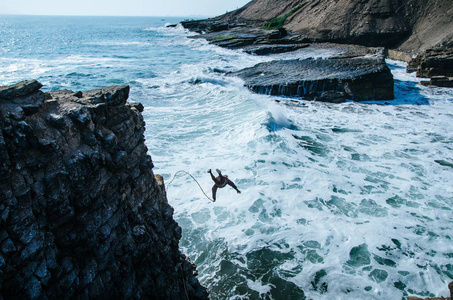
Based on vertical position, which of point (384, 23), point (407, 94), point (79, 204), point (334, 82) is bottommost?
point (407, 94)

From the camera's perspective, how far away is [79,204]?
4348 mm

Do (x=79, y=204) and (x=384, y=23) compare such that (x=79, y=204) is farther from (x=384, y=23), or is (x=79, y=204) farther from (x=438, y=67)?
(x=384, y=23)

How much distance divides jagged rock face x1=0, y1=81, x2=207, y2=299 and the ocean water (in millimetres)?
2783

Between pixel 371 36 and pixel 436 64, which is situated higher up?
pixel 371 36

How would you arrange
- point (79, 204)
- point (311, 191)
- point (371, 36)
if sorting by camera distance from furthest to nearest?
point (371, 36) → point (311, 191) → point (79, 204)

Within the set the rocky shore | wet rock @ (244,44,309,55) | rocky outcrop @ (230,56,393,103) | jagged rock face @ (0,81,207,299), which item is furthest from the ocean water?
wet rock @ (244,44,309,55)

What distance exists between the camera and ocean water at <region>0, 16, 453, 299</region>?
751 cm

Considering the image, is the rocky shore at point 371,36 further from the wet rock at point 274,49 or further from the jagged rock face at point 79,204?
the jagged rock face at point 79,204

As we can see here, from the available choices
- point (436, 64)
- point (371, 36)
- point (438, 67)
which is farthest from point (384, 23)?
point (438, 67)

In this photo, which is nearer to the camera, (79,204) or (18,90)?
(18,90)

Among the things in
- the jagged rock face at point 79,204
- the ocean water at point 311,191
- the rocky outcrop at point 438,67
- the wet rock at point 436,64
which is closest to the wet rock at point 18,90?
the jagged rock face at point 79,204

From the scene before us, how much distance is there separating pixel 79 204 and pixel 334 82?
70.4ft

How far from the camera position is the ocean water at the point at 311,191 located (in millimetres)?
7508

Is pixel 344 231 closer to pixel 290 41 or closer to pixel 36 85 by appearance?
pixel 36 85
